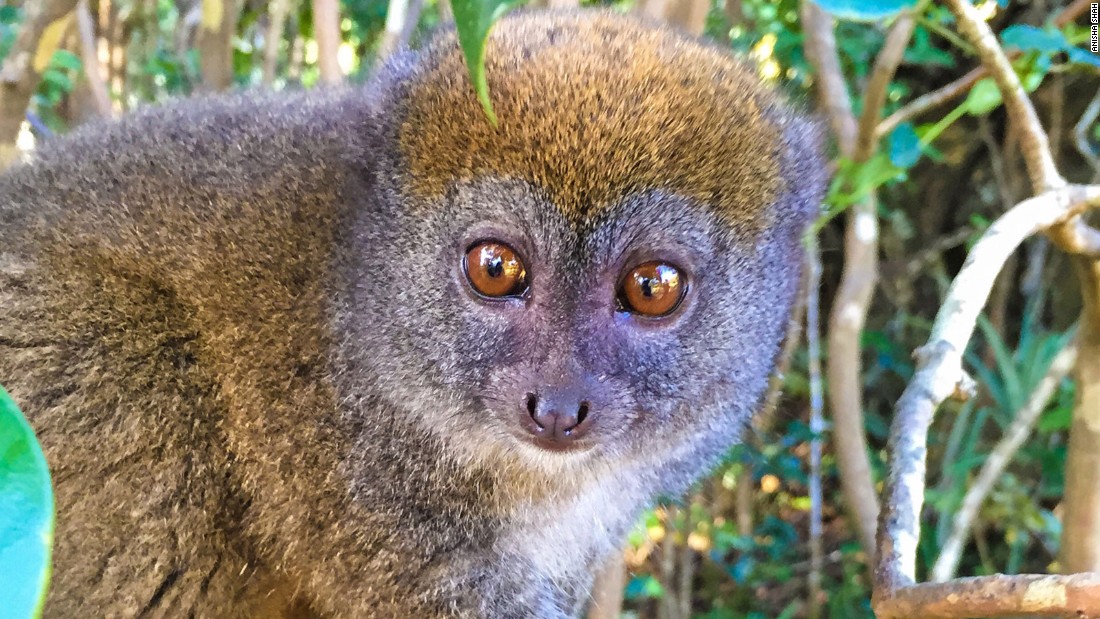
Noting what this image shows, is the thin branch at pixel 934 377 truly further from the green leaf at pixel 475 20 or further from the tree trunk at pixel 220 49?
the tree trunk at pixel 220 49

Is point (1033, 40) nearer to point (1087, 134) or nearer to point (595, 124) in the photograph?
point (595, 124)

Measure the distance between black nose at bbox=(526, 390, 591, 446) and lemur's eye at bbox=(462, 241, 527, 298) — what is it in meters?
0.19

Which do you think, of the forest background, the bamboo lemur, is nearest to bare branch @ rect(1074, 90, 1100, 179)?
the forest background

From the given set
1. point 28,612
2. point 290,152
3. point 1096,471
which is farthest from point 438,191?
point 1096,471

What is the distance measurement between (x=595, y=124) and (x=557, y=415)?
1.56 ft

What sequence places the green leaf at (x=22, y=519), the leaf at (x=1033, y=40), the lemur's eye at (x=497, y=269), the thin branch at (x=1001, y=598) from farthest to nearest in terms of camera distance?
the leaf at (x=1033, y=40) < the lemur's eye at (x=497, y=269) < the thin branch at (x=1001, y=598) < the green leaf at (x=22, y=519)

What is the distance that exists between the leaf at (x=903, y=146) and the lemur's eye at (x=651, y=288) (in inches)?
37.2

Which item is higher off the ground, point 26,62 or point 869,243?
point 869,243

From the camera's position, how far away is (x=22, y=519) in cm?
54

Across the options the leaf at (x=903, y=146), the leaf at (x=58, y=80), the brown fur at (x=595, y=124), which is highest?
the leaf at (x=58, y=80)

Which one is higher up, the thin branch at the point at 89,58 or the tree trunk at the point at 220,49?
Answer: the tree trunk at the point at 220,49

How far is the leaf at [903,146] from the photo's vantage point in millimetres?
2146

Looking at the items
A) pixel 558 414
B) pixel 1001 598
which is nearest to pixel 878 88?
pixel 558 414

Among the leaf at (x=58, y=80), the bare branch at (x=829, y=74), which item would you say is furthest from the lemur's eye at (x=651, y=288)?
the leaf at (x=58, y=80)
